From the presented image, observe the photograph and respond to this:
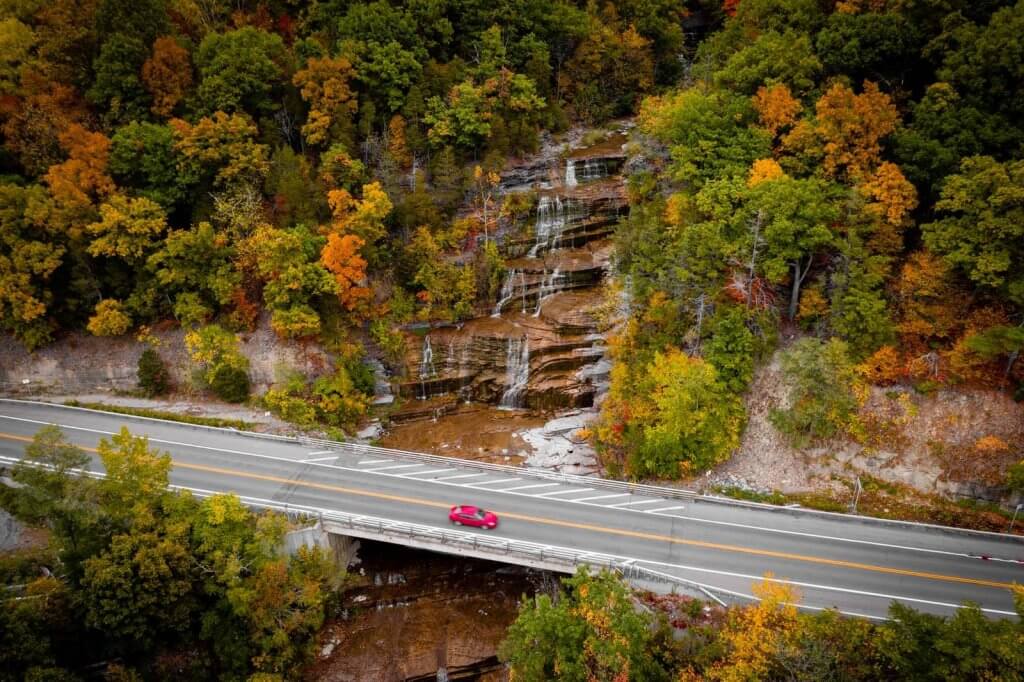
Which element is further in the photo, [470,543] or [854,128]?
[854,128]

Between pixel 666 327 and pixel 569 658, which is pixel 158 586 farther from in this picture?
pixel 666 327

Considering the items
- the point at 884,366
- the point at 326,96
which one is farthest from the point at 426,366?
the point at 884,366

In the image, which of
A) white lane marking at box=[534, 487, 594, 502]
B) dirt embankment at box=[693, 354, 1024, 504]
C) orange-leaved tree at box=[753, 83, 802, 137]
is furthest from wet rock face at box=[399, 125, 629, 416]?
orange-leaved tree at box=[753, 83, 802, 137]

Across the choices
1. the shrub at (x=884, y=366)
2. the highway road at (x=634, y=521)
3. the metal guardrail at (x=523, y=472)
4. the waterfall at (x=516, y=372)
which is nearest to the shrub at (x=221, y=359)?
the highway road at (x=634, y=521)

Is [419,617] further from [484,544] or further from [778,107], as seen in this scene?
[778,107]

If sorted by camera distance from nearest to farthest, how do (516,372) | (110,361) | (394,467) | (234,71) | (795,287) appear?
(795,287) → (394,467) → (110,361) → (234,71) → (516,372)

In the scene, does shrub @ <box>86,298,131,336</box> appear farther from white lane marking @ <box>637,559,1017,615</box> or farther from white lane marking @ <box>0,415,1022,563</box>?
white lane marking @ <box>637,559,1017,615</box>

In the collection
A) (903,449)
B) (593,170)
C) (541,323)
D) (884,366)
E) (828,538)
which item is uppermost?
(593,170)
